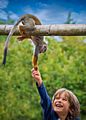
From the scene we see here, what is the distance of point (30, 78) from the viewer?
537 inches

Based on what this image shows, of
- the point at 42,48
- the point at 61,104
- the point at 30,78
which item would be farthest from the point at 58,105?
the point at 30,78

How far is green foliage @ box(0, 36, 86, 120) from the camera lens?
1312 centimetres

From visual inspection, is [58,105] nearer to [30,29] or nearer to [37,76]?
[37,76]

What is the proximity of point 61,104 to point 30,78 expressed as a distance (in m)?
11.3

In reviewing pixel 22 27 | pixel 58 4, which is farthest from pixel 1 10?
pixel 22 27

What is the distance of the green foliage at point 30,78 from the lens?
13125 millimetres

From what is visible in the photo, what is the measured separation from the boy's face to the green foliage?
34.3 feet

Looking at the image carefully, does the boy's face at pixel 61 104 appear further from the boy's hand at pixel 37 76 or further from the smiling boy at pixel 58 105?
the boy's hand at pixel 37 76

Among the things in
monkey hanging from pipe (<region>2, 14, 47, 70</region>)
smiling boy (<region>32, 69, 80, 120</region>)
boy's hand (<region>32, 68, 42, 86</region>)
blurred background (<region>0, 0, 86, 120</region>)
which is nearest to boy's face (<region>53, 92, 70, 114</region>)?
smiling boy (<region>32, 69, 80, 120</region>)

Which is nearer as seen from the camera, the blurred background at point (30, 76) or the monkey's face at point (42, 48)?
the monkey's face at point (42, 48)

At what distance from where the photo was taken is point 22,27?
254 cm

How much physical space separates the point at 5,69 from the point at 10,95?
3.04 ft

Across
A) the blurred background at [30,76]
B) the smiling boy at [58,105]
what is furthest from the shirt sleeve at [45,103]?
the blurred background at [30,76]

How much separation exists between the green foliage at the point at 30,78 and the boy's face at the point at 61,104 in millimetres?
10441
